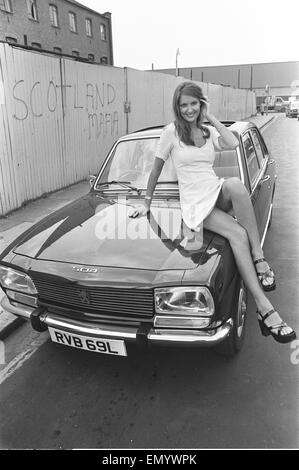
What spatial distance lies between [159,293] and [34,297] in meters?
0.99

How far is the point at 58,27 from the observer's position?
32688mm

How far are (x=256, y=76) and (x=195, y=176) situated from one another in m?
87.2

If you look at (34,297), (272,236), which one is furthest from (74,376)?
(272,236)

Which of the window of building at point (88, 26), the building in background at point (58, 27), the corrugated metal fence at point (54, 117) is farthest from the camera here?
the window of building at point (88, 26)

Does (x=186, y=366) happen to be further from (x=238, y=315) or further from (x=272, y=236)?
(x=272, y=236)

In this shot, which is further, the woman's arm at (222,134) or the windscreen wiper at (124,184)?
the windscreen wiper at (124,184)

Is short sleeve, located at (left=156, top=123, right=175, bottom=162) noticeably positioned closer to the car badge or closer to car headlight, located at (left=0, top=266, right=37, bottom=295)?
the car badge

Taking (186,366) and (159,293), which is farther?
(186,366)

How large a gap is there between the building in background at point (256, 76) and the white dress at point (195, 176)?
80645 mm

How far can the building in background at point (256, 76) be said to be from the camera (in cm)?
7938

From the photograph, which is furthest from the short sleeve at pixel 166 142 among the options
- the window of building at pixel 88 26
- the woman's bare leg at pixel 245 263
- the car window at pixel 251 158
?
the window of building at pixel 88 26

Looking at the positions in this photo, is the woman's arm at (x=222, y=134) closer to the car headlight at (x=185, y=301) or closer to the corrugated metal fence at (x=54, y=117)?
the car headlight at (x=185, y=301)
